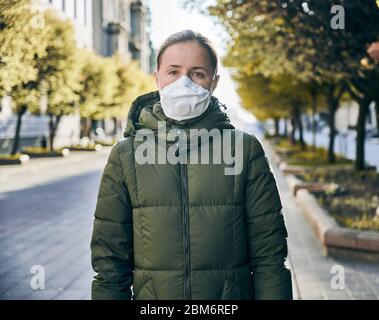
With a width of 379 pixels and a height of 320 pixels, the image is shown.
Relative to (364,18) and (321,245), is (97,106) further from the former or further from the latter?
(321,245)

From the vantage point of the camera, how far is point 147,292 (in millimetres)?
2492

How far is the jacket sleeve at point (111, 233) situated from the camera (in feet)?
8.28

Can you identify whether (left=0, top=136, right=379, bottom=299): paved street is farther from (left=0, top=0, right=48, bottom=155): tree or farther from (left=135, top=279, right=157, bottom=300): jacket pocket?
(left=135, top=279, right=157, bottom=300): jacket pocket

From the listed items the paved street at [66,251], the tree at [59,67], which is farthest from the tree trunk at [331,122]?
the tree at [59,67]

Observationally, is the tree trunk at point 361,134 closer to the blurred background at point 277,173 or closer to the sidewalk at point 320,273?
the blurred background at point 277,173

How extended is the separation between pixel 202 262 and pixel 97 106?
35148 millimetres

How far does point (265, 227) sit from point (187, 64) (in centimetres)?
71

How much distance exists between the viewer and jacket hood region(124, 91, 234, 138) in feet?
8.16

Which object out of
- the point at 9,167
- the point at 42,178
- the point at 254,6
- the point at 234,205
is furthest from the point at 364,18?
the point at 9,167

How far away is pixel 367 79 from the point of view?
13586mm

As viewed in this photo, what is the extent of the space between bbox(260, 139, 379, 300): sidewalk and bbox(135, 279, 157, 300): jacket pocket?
3786 mm

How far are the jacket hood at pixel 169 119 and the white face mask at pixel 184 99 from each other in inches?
0.9

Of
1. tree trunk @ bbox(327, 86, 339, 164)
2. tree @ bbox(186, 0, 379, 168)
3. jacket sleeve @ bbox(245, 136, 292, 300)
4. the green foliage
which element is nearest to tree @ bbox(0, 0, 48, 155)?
the green foliage

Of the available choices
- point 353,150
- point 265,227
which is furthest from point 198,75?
point 353,150
